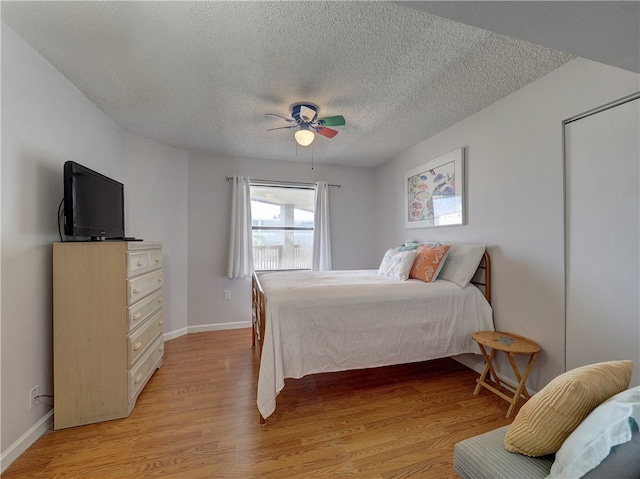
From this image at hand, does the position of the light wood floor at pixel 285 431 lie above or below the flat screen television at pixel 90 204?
below

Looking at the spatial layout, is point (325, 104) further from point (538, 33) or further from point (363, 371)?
point (363, 371)

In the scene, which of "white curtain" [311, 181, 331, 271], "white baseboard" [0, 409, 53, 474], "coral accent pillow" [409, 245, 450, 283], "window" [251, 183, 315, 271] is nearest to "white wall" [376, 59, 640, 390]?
"coral accent pillow" [409, 245, 450, 283]

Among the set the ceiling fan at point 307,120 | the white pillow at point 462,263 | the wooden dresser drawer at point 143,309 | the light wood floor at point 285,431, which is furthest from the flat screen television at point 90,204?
the white pillow at point 462,263

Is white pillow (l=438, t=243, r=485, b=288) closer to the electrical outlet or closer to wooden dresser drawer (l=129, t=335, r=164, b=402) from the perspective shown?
wooden dresser drawer (l=129, t=335, r=164, b=402)

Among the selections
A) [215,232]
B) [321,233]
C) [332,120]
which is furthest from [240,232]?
[332,120]

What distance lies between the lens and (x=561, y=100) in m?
1.84

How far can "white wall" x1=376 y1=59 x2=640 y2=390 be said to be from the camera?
1797 millimetres

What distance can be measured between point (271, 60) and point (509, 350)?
8.34ft

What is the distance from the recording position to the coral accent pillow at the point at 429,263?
8.04 ft

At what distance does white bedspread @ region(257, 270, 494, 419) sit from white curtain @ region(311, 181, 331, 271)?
1723 mm

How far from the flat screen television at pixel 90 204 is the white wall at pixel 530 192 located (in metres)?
3.20

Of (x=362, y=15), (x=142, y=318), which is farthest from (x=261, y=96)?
(x=142, y=318)

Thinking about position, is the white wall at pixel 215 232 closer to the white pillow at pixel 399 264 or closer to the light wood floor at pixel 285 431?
the light wood floor at pixel 285 431

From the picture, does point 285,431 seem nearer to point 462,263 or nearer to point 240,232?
point 462,263
